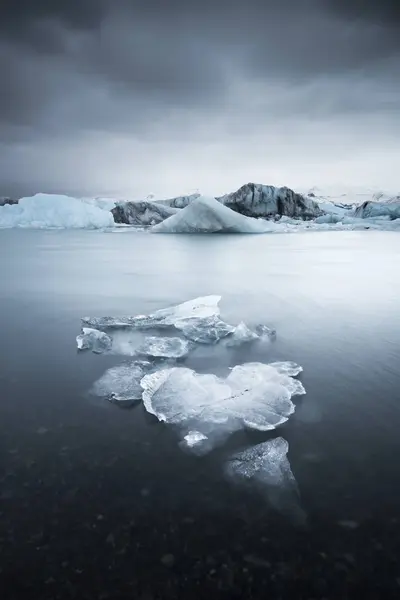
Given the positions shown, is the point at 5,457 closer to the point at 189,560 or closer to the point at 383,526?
the point at 189,560

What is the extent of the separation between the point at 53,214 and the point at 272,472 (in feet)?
96.3

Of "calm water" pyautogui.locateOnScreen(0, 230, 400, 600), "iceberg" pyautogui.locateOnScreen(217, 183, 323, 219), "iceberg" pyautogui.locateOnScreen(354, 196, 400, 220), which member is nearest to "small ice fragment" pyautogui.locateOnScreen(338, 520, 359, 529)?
"calm water" pyautogui.locateOnScreen(0, 230, 400, 600)

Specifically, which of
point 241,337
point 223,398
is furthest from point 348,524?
point 241,337

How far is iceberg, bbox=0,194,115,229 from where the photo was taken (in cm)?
2769

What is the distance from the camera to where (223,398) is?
2.21 metres

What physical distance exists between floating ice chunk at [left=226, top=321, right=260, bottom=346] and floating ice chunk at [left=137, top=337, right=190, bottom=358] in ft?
1.29

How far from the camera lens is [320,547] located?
126 centimetres

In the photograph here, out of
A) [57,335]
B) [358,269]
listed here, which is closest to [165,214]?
[358,269]

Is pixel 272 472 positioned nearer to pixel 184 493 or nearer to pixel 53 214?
pixel 184 493

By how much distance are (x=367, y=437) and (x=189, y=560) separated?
3.48 feet

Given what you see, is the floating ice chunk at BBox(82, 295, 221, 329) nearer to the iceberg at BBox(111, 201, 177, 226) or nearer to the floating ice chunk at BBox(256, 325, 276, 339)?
the floating ice chunk at BBox(256, 325, 276, 339)

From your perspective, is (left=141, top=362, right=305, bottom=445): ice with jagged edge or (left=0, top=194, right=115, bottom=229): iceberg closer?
(left=141, top=362, right=305, bottom=445): ice with jagged edge

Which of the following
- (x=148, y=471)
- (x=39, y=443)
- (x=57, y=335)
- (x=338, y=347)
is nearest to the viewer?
(x=148, y=471)

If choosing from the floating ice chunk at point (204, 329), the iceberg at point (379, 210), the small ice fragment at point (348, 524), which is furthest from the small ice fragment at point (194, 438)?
the iceberg at point (379, 210)
